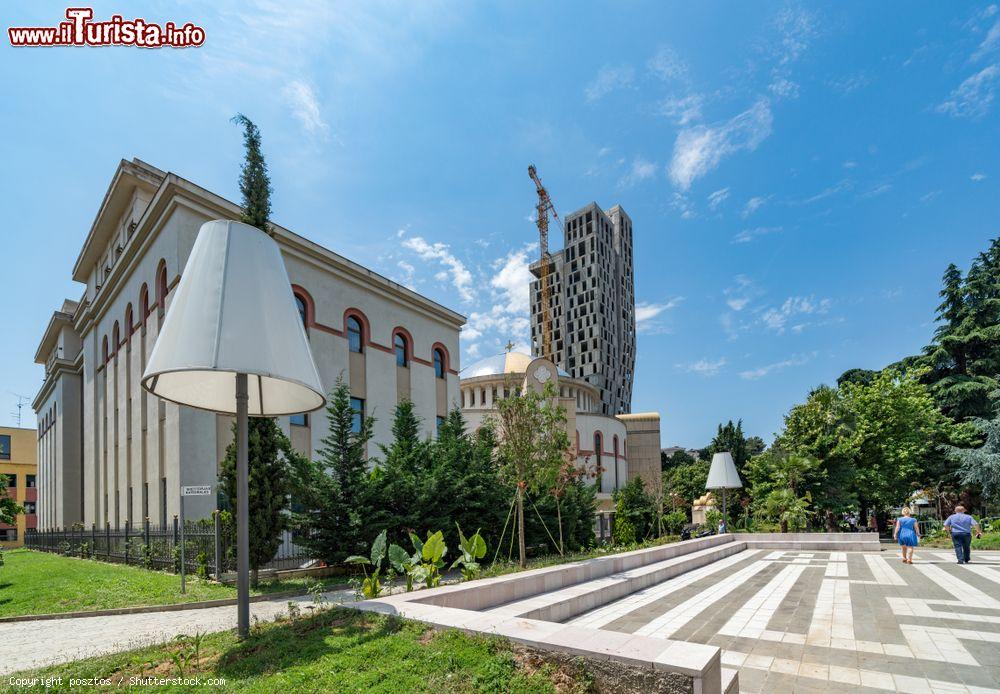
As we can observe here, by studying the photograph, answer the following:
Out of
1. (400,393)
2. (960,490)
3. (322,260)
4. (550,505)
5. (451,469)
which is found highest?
(322,260)

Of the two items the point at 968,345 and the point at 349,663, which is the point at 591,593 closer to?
the point at 349,663

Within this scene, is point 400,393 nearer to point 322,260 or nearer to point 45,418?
point 322,260

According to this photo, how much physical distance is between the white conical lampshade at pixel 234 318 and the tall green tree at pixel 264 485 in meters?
6.13

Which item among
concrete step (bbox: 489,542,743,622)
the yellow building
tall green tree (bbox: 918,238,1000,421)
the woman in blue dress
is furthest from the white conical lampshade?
the yellow building

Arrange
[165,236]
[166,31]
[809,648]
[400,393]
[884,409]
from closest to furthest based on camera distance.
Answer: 1. [809,648]
2. [166,31]
3. [165,236]
4. [400,393]
5. [884,409]

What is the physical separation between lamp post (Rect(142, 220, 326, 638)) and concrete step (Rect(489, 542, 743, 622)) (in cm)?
414

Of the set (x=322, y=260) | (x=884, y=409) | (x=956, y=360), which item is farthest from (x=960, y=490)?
(x=322, y=260)

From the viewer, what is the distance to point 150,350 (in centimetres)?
2127

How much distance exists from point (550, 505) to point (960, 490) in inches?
1061

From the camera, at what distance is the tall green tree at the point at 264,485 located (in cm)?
1255

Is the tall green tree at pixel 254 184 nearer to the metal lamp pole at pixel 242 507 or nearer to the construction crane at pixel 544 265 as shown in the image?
the metal lamp pole at pixel 242 507

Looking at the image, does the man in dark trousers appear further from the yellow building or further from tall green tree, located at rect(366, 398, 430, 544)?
the yellow building

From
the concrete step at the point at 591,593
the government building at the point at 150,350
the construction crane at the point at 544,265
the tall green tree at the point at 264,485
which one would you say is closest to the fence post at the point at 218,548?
the tall green tree at the point at 264,485

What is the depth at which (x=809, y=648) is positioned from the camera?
7.30 meters
